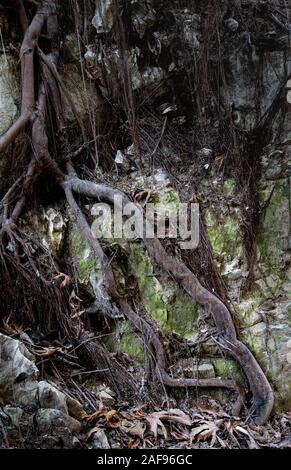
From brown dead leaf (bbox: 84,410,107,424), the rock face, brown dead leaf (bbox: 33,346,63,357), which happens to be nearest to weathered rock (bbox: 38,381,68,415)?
the rock face

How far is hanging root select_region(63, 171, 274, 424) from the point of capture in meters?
1.73

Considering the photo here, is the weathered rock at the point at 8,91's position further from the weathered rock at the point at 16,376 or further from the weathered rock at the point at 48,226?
the weathered rock at the point at 16,376

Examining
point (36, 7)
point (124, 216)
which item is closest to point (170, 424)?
point (124, 216)

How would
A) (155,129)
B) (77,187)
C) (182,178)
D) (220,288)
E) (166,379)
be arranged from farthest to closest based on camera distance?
1. (155,129)
2. (182,178)
3. (77,187)
4. (220,288)
5. (166,379)

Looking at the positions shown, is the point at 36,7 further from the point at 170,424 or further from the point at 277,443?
the point at 277,443

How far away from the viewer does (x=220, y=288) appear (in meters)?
2.00

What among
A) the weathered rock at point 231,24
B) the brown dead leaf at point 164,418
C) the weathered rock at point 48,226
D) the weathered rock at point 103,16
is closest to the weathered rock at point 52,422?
the brown dead leaf at point 164,418

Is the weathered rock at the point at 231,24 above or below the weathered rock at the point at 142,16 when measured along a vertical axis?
below

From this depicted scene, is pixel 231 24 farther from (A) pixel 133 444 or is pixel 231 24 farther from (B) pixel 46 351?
(A) pixel 133 444

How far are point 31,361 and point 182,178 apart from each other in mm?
1271

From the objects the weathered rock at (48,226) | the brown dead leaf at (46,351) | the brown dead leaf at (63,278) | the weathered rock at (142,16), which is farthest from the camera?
the weathered rock at (142,16)

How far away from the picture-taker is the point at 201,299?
1.91 meters

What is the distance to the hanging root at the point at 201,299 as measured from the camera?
68.1 inches

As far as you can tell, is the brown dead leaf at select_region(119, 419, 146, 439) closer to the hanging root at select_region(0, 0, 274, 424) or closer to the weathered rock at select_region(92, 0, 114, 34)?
the hanging root at select_region(0, 0, 274, 424)
